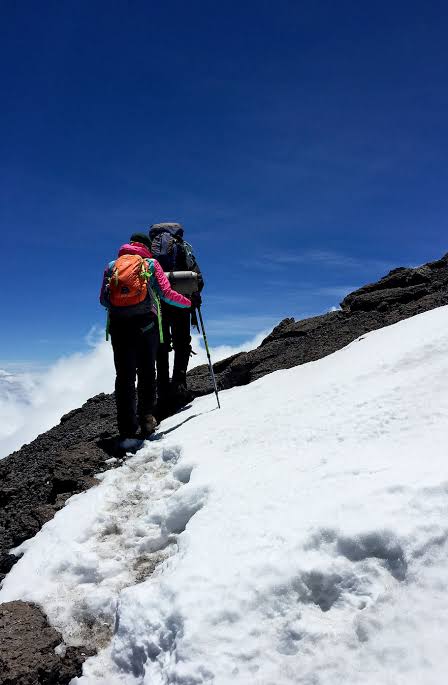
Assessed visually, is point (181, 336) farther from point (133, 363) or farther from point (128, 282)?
point (128, 282)

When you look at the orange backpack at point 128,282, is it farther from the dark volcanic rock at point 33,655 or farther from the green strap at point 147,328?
the dark volcanic rock at point 33,655

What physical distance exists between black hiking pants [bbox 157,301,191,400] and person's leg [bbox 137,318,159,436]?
50.0 inches

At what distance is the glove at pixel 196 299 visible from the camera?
11.6 m

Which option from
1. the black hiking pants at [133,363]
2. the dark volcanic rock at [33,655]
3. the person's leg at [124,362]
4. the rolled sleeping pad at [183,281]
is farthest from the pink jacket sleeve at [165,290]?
the dark volcanic rock at [33,655]

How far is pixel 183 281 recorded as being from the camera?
10.6 meters

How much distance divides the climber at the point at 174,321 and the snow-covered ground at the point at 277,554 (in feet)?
13.4

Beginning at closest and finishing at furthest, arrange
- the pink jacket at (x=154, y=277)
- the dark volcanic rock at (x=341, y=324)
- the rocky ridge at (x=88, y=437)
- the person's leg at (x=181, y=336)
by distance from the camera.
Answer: the rocky ridge at (x=88, y=437) < the pink jacket at (x=154, y=277) < the person's leg at (x=181, y=336) < the dark volcanic rock at (x=341, y=324)

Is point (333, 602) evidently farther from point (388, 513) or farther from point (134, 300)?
→ point (134, 300)

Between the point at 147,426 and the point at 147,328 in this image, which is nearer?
the point at 147,328

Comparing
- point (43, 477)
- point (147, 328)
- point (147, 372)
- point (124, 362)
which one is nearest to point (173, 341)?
point (147, 372)

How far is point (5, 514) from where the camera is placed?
833cm

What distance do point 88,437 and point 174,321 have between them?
12.2 ft

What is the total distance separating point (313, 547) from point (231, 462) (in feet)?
8.40

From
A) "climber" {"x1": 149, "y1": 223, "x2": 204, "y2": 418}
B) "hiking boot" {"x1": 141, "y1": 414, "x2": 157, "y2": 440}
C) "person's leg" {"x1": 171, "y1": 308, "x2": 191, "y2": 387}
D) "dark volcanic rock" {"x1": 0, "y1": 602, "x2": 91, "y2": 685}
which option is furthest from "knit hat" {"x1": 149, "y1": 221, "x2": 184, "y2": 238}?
"dark volcanic rock" {"x1": 0, "y1": 602, "x2": 91, "y2": 685}
